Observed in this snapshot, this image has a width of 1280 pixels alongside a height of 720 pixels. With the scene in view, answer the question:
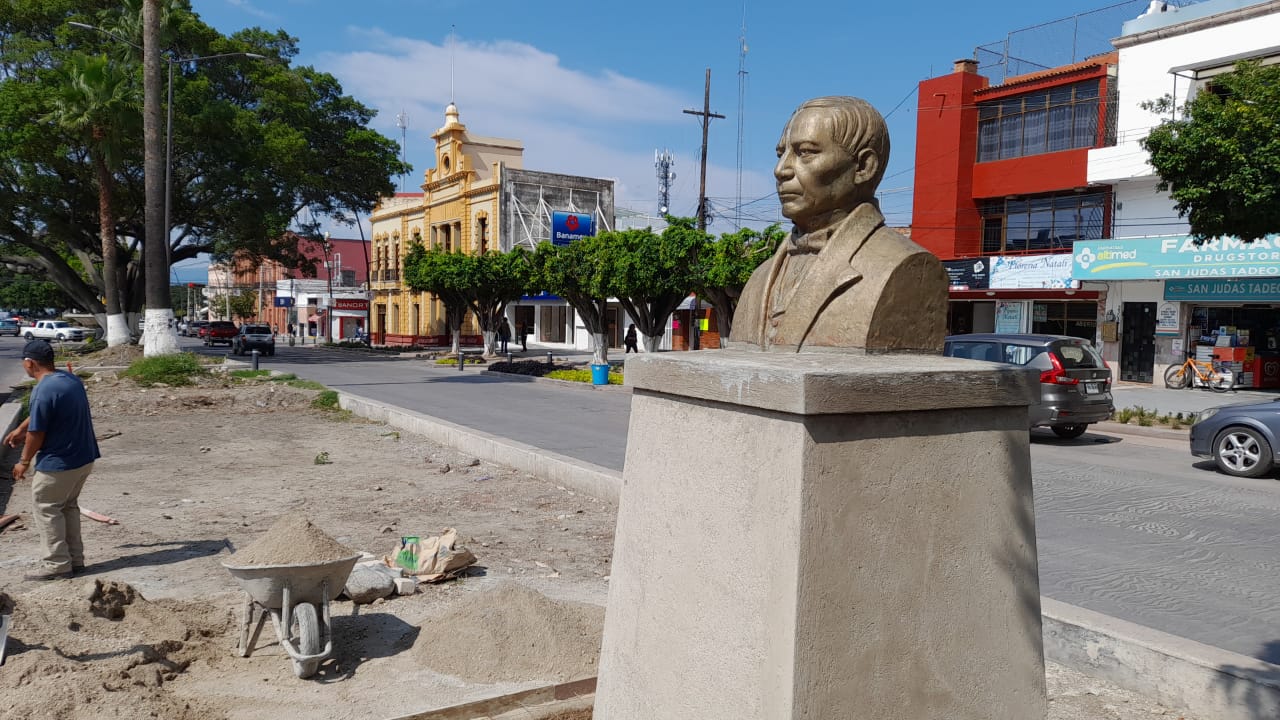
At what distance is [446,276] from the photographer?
37.3 m

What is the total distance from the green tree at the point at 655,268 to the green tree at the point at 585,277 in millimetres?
336

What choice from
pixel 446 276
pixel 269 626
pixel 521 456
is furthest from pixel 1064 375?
pixel 446 276

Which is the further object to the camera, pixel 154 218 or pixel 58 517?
pixel 154 218

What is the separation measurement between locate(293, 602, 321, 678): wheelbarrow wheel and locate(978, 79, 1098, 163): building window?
25.6m

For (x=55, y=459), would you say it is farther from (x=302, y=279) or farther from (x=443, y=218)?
(x=302, y=279)

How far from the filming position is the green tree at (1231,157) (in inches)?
483

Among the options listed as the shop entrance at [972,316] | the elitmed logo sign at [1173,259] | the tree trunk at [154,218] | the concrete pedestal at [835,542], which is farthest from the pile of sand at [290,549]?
the shop entrance at [972,316]

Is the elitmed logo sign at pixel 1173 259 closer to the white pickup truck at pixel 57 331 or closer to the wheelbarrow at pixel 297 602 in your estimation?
the wheelbarrow at pixel 297 602

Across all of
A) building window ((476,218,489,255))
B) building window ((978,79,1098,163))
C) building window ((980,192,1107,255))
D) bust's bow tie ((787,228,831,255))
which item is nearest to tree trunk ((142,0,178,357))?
bust's bow tie ((787,228,831,255))

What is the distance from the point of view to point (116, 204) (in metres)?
31.6

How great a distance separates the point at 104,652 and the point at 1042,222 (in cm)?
2664

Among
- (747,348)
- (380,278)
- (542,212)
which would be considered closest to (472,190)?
(542,212)

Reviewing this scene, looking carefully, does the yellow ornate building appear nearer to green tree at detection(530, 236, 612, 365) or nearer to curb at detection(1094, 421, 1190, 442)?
green tree at detection(530, 236, 612, 365)

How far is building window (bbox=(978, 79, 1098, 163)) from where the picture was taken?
24969 mm
